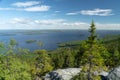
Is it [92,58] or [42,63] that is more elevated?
[92,58]

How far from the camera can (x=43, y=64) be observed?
4638 centimetres

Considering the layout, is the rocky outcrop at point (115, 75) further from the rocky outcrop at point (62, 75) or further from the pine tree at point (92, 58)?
the rocky outcrop at point (62, 75)

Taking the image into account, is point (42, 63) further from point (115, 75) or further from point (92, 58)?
point (115, 75)

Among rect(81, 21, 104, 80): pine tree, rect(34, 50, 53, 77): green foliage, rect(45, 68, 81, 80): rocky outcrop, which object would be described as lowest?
rect(45, 68, 81, 80): rocky outcrop

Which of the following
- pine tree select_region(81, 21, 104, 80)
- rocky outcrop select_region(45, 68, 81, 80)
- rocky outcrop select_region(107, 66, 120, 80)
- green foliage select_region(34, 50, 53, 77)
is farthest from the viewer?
green foliage select_region(34, 50, 53, 77)

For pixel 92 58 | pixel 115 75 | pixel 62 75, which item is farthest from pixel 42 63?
pixel 115 75

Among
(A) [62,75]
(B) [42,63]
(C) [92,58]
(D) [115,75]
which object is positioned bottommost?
(A) [62,75]

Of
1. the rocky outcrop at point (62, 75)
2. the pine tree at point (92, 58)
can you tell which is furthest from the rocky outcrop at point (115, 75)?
the rocky outcrop at point (62, 75)

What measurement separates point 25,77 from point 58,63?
222 feet

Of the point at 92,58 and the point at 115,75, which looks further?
the point at 115,75

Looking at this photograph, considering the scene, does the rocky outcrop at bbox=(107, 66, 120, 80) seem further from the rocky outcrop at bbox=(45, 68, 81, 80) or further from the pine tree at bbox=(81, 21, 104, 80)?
→ the rocky outcrop at bbox=(45, 68, 81, 80)

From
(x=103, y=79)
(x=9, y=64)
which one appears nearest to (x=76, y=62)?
(x=103, y=79)

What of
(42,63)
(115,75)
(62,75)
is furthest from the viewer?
(42,63)

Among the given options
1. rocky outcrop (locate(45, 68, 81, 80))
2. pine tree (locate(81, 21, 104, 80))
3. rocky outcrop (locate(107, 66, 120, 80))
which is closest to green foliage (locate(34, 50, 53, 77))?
rocky outcrop (locate(45, 68, 81, 80))
